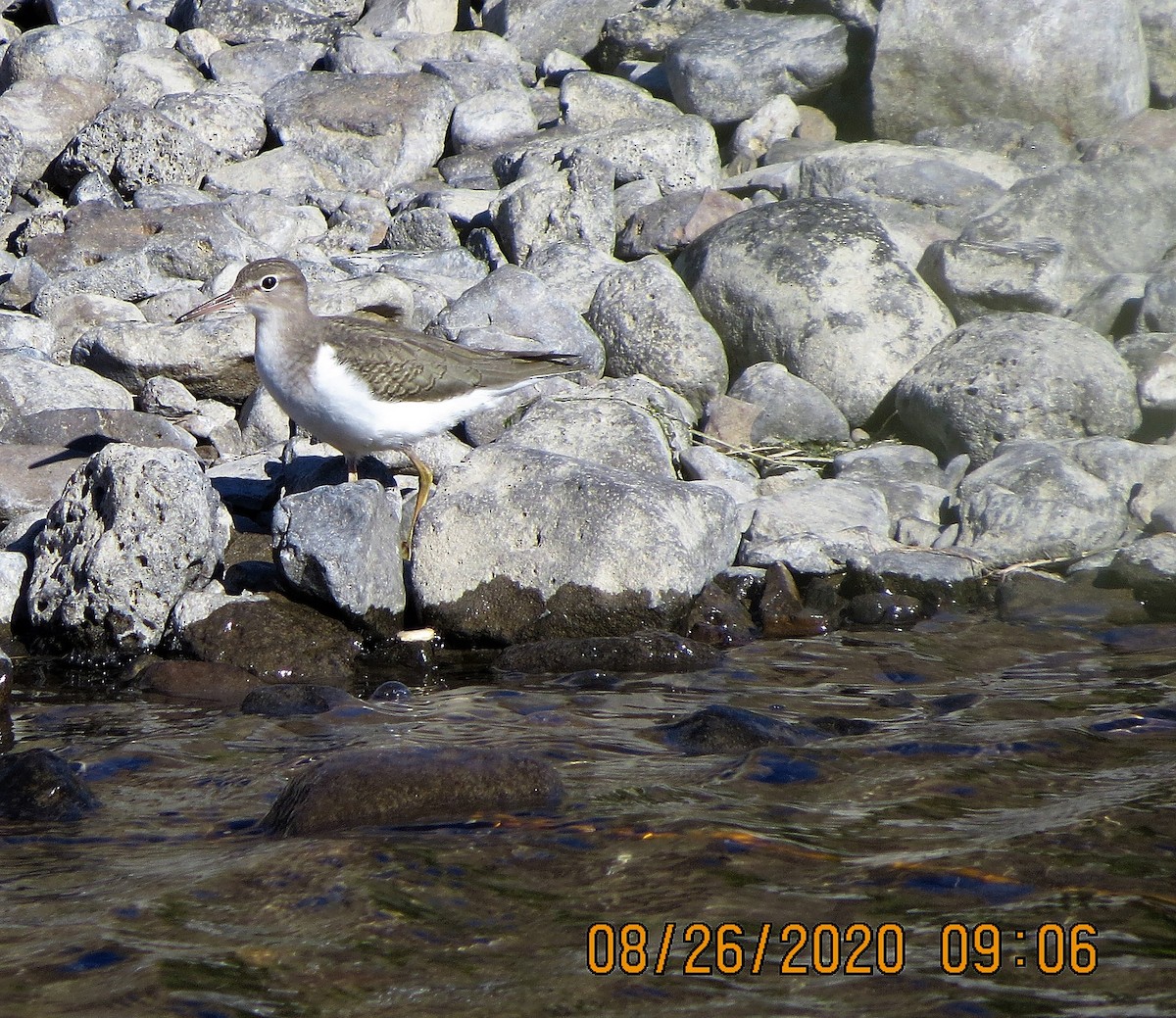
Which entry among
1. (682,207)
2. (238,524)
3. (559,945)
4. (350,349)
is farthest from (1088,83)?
(559,945)

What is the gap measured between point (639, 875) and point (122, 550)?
4.12 meters

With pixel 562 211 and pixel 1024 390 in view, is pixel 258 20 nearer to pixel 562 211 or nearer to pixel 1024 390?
pixel 562 211

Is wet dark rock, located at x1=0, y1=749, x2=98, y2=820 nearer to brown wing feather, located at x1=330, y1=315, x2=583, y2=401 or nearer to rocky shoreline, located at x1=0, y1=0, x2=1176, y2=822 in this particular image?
rocky shoreline, located at x1=0, y1=0, x2=1176, y2=822

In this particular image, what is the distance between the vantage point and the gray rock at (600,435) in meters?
8.86

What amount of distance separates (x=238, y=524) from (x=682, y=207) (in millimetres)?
5525

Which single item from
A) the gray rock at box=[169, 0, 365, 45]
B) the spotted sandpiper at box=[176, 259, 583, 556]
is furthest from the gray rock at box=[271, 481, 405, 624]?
the gray rock at box=[169, 0, 365, 45]

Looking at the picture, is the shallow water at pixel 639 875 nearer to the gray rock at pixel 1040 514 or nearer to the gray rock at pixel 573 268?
the gray rock at pixel 1040 514

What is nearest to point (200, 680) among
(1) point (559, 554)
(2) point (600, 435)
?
(1) point (559, 554)

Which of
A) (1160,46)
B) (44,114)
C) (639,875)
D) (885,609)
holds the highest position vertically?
(1160,46)

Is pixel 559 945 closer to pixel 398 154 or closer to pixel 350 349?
pixel 350 349

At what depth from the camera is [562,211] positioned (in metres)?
12.1

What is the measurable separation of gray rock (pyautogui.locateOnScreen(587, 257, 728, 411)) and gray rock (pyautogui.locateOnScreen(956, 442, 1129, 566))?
2.57m

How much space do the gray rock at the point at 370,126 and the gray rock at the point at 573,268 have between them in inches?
144
